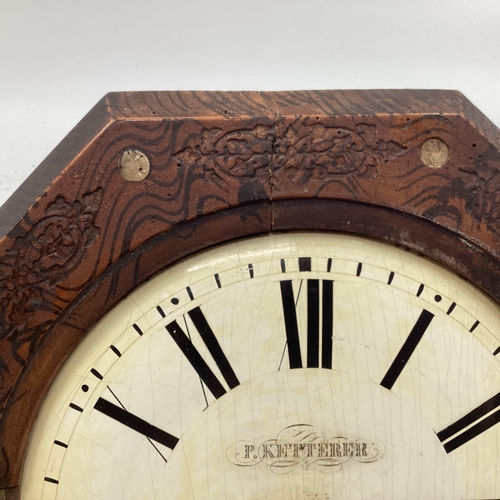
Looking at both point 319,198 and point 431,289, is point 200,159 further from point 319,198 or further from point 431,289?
point 431,289

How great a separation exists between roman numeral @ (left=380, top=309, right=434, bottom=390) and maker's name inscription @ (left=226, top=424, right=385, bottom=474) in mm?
104

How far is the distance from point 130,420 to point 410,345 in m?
0.40

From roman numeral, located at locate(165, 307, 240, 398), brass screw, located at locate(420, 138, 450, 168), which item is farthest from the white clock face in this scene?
brass screw, located at locate(420, 138, 450, 168)

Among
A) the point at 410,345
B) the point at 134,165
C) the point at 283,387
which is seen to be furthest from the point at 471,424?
the point at 134,165

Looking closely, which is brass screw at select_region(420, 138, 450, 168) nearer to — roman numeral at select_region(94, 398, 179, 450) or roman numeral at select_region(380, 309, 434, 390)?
roman numeral at select_region(380, 309, 434, 390)

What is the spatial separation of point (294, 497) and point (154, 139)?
53 centimetres

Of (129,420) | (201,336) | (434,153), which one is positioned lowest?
(129,420)

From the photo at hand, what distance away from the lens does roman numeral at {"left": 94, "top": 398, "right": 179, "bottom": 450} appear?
897 mm

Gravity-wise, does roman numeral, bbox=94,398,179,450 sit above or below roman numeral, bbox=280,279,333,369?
below

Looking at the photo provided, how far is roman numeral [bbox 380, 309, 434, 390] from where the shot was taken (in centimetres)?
91

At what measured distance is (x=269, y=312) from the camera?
2.96 feet

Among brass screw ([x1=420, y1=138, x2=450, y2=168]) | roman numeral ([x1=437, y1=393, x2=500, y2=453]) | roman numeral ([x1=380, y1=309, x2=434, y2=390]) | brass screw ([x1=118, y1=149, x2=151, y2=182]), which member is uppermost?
brass screw ([x1=420, y1=138, x2=450, y2=168])

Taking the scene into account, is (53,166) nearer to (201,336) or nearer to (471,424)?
(201,336)

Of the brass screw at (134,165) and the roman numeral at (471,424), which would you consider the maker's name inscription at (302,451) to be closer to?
the roman numeral at (471,424)
